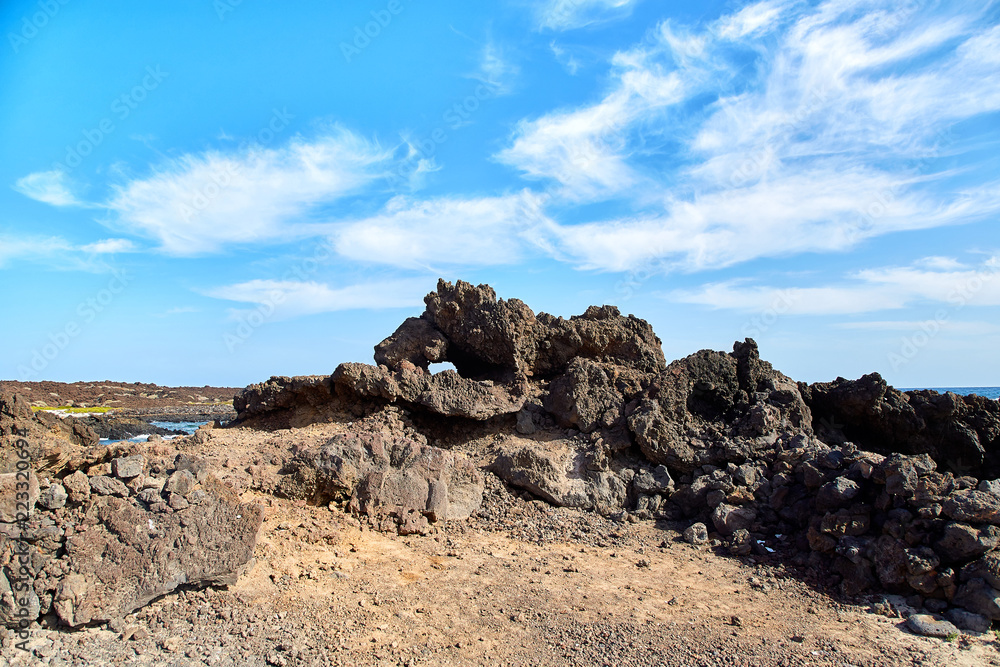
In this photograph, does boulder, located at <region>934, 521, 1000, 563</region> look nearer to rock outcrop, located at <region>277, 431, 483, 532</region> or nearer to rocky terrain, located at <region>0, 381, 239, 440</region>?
rock outcrop, located at <region>277, 431, 483, 532</region>

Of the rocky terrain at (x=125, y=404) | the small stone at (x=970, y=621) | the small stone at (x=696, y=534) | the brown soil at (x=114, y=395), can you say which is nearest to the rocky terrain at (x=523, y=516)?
the small stone at (x=970, y=621)

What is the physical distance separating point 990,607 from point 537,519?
5308mm

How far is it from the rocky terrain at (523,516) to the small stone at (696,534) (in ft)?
0.56

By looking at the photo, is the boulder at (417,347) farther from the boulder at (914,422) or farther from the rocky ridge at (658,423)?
the boulder at (914,422)

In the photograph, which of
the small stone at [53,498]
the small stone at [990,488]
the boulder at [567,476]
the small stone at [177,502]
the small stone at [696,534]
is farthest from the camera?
the boulder at [567,476]

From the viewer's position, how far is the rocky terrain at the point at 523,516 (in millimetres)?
5672

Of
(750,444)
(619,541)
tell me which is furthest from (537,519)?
(750,444)

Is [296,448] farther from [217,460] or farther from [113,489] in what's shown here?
[113,489]

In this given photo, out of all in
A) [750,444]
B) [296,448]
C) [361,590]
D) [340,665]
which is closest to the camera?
[340,665]

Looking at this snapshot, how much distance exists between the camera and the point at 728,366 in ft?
36.2

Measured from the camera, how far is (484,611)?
20.7 ft

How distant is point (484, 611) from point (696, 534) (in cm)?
362

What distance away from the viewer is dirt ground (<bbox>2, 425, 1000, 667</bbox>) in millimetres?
5457

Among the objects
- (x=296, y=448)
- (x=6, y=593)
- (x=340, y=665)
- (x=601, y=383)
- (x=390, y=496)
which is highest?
(x=601, y=383)
